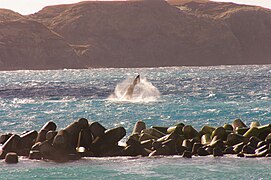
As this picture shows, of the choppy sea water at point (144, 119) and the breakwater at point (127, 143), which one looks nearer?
the choppy sea water at point (144, 119)

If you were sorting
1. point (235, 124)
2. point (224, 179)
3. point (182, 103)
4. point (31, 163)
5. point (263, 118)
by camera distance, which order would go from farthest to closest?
point (182, 103), point (263, 118), point (235, 124), point (31, 163), point (224, 179)

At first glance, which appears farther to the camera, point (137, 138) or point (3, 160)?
point (137, 138)

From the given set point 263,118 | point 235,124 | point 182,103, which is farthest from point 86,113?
point 235,124

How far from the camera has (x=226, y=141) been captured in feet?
94.6

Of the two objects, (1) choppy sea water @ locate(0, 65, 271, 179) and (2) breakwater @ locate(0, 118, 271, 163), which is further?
(2) breakwater @ locate(0, 118, 271, 163)

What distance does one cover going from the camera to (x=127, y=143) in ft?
95.1

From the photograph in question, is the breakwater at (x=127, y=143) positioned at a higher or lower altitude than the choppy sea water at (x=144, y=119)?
higher

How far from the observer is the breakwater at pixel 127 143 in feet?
91.3

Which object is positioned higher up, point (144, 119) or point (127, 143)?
point (127, 143)

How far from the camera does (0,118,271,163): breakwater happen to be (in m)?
27.8

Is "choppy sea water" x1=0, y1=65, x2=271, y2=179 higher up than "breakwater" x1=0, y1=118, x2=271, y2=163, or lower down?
lower down

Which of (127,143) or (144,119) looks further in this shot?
(144,119)

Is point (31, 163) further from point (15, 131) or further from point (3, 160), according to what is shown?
point (15, 131)

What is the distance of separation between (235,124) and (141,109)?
20.3 metres
